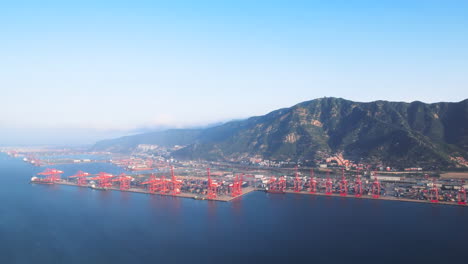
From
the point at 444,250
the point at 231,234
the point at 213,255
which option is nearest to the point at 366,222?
the point at 444,250

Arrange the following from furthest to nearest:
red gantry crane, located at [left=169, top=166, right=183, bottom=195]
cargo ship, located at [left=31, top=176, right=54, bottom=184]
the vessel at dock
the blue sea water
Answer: cargo ship, located at [left=31, top=176, right=54, bottom=184] < the vessel at dock < red gantry crane, located at [left=169, top=166, right=183, bottom=195] < the blue sea water

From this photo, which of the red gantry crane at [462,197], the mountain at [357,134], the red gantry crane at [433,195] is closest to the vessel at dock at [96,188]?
the mountain at [357,134]

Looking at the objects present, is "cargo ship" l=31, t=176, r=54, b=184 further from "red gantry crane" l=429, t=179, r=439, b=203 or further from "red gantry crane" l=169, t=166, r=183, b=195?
"red gantry crane" l=429, t=179, r=439, b=203

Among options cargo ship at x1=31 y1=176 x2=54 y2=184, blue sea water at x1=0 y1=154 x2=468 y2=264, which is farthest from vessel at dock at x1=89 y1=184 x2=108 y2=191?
cargo ship at x1=31 y1=176 x2=54 y2=184

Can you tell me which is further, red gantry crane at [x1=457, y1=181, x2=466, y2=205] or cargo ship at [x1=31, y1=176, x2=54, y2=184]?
cargo ship at [x1=31, y1=176, x2=54, y2=184]

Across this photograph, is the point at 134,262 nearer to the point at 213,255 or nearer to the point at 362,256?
the point at 213,255

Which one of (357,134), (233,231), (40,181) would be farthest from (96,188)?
(357,134)

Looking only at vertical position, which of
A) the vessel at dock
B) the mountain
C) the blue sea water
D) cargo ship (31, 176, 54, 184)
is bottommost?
the blue sea water
